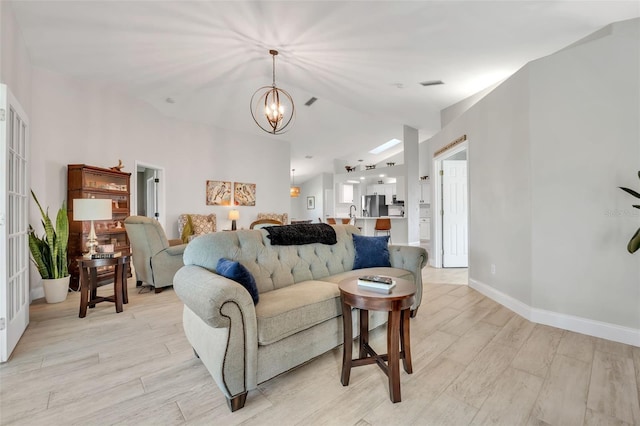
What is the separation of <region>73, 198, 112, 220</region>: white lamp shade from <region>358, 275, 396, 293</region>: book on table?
2.96m

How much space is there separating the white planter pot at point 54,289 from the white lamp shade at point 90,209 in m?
1.04

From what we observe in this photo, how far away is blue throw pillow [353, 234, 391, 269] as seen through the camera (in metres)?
2.94

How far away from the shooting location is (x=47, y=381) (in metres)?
1.80

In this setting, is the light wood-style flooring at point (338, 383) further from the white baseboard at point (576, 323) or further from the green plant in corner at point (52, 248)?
the green plant in corner at point (52, 248)

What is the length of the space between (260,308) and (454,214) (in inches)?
174

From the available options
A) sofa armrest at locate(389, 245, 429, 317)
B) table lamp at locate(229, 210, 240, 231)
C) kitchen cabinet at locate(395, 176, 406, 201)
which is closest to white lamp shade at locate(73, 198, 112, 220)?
sofa armrest at locate(389, 245, 429, 317)

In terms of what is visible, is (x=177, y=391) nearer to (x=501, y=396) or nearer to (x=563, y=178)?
(x=501, y=396)

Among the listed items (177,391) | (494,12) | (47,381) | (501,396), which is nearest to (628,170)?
(494,12)

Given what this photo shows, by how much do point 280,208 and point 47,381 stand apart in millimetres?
6323

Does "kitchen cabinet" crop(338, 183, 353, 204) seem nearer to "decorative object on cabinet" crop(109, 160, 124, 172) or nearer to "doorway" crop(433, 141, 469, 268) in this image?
"doorway" crop(433, 141, 469, 268)

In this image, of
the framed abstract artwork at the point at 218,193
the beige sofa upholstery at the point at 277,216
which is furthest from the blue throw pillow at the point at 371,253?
the beige sofa upholstery at the point at 277,216

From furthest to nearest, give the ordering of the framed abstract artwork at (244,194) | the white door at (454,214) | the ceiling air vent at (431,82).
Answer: the framed abstract artwork at (244,194), the white door at (454,214), the ceiling air vent at (431,82)

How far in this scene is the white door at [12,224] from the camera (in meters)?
2.02

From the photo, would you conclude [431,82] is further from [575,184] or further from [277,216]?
[277,216]
